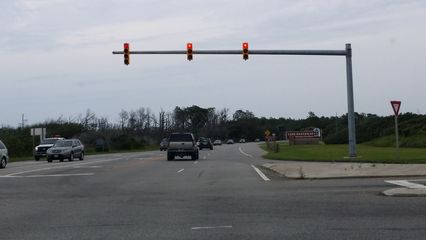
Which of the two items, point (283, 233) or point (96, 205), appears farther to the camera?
point (96, 205)

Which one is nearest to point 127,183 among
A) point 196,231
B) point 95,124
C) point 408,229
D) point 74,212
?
point 74,212

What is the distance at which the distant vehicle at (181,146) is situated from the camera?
4253cm

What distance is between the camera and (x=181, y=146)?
4256cm

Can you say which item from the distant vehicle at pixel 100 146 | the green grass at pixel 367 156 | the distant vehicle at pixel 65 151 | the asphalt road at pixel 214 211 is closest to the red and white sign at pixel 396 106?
the green grass at pixel 367 156

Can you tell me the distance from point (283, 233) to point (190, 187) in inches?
365

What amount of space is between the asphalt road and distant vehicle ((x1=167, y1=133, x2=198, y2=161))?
22.0 metres

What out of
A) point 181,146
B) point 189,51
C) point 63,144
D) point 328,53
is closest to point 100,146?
point 63,144

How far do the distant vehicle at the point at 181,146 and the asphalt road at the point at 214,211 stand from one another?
22.0m

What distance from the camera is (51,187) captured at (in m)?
20.0

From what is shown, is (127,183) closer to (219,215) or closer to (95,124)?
(219,215)

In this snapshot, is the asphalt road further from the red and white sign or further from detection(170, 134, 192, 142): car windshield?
detection(170, 134, 192, 142): car windshield

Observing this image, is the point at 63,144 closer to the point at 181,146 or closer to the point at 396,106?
the point at 181,146

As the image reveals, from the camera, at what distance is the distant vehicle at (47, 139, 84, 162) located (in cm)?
4412

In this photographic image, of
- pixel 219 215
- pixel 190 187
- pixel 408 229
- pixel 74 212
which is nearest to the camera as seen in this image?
pixel 408 229
